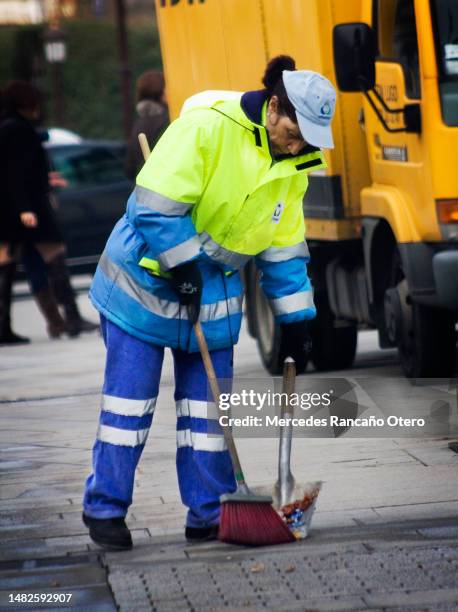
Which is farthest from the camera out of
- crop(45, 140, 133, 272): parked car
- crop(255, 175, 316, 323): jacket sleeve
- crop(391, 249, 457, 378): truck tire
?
crop(45, 140, 133, 272): parked car

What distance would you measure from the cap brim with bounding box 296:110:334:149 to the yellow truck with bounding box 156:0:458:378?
2798 millimetres

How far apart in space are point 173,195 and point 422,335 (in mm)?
3562

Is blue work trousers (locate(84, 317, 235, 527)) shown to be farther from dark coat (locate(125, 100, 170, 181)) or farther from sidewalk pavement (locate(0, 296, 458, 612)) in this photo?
dark coat (locate(125, 100, 170, 181))

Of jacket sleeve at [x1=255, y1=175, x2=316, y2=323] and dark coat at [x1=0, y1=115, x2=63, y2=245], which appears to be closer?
jacket sleeve at [x1=255, y1=175, x2=316, y2=323]

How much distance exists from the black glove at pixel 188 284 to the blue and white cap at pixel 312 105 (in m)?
0.56

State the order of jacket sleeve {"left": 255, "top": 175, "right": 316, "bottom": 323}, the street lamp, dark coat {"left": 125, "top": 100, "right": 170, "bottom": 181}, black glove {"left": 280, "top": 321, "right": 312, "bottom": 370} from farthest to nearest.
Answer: the street lamp → dark coat {"left": 125, "top": 100, "right": 170, "bottom": 181} → black glove {"left": 280, "top": 321, "right": 312, "bottom": 370} → jacket sleeve {"left": 255, "top": 175, "right": 316, "bottom": 323}

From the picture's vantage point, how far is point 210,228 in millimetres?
5621

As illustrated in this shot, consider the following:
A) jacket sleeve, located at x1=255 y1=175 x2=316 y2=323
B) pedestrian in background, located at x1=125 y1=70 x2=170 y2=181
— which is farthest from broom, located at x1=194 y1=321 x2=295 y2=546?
pedestrian in background, located at x1=125 y1=70 x2=170 y2=181

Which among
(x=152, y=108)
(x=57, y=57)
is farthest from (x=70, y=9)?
(x=152, y=108)

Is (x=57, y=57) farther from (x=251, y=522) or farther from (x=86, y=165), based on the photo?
(x=251, y=522)

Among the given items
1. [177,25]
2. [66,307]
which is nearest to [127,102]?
[66,307]

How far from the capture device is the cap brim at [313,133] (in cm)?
546

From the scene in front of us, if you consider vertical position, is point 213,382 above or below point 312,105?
below

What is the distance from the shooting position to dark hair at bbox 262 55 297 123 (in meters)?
5.56
